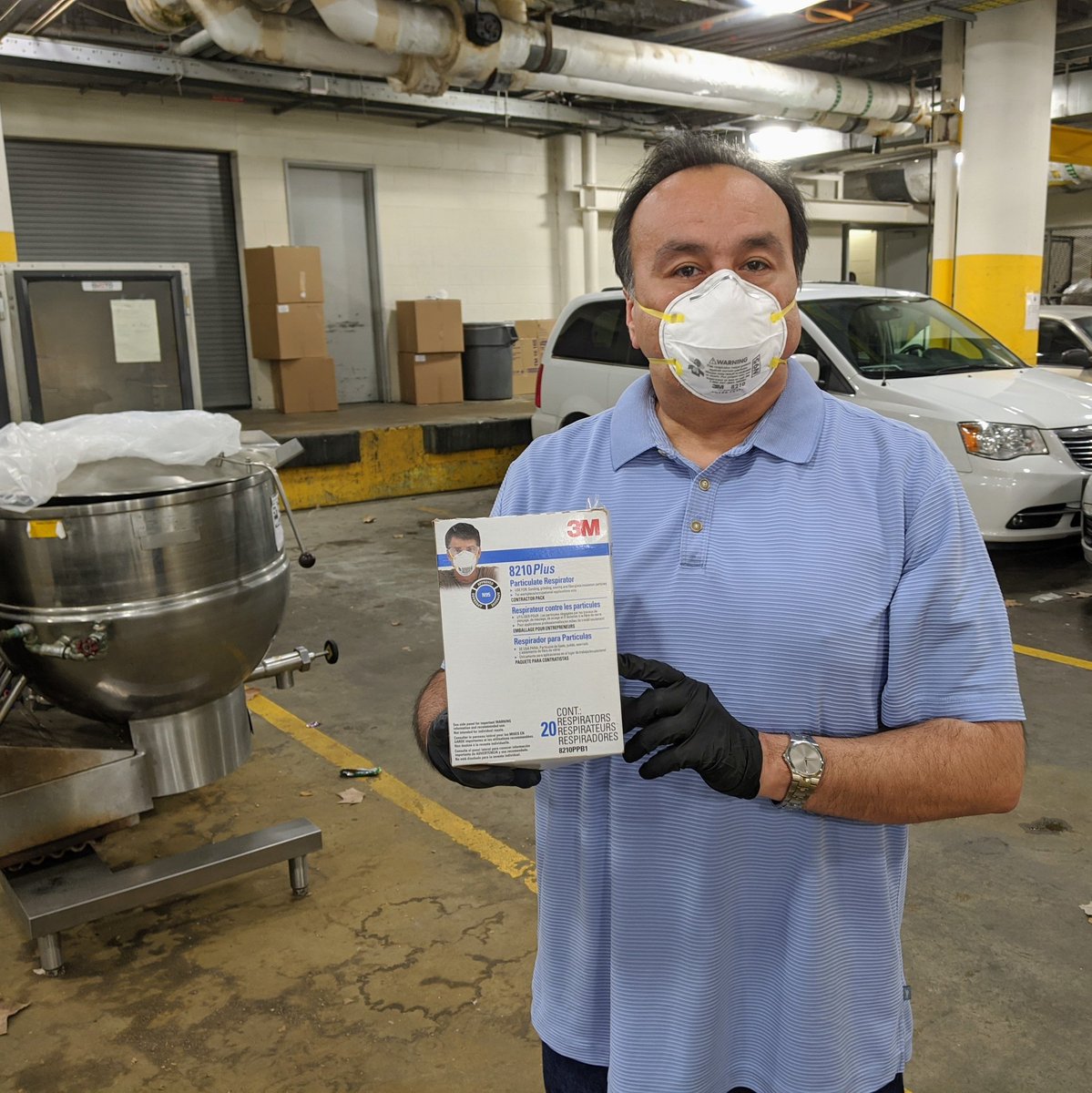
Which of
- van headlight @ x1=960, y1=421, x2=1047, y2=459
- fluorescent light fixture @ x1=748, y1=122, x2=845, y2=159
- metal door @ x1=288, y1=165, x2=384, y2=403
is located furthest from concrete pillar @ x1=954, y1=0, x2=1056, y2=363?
metal door @ x1=288, y1=165, x2=384, y2=403

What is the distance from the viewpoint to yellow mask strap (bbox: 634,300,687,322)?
1.37 metres

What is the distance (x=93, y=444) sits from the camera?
2.72m

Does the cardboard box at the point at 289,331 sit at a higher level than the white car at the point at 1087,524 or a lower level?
higher

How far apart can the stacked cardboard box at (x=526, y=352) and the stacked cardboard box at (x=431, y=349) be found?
1128 mm

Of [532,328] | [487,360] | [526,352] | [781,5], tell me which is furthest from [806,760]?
[532,328]

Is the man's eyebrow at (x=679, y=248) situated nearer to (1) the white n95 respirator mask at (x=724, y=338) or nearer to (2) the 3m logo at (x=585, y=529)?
(1) the white n95 respirator mask at (x=724, y=338)

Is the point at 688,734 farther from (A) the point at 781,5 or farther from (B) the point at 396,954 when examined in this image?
(A) the point at 781,5

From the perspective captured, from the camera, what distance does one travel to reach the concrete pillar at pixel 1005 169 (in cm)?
855

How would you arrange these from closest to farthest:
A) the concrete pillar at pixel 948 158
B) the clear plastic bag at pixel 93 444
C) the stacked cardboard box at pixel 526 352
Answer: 1. the clear plastic bag at pixel 93 444
2. the concrete pillar at pixel 948 158
3. the stacked cardboard box at pixel 526 352

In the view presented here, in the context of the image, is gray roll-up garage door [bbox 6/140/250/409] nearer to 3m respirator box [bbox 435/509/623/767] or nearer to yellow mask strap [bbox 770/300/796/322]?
yellow mask strap [bbox 770/300/796/322]

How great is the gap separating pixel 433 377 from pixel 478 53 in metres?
4.55

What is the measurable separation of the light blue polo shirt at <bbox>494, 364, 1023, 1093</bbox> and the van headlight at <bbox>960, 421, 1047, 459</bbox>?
4.93 m

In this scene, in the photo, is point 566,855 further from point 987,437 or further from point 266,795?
point 987,437

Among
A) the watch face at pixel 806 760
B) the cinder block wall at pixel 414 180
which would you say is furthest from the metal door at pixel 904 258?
the watch face at pixel 806 760
